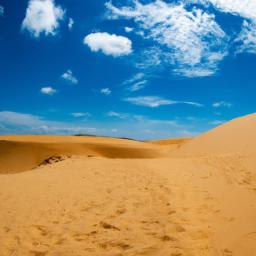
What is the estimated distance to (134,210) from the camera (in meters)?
5.62

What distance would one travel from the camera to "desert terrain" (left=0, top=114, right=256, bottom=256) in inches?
169

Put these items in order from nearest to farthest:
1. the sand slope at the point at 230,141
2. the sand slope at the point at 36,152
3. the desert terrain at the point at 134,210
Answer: the desert terrain at the point at 134,210
the sand slope at the point at 230,141
the sand slope at the point at 36,152

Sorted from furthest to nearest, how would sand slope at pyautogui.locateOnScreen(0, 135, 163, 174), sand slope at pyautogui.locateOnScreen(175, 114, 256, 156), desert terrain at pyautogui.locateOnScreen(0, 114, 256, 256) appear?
sand slope at pyautogui.locateOnScreen(0, 135, 163, 174)
sand slope at pyautogui.locateOnScreen(175, 114, 256, 156)
desert terrain at pyautogui.locateOnScreen(0, 114, 256, 256)

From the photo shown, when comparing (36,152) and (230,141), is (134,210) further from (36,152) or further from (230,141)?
(36,152)

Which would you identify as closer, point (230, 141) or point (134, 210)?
point (134, 210)

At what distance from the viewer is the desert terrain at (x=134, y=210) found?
4.29 metres

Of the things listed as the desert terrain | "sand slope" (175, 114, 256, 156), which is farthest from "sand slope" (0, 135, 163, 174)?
the desert terrain

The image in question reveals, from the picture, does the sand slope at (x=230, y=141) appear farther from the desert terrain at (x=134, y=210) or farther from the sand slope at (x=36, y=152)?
the sand slope at (x=36, y=152)

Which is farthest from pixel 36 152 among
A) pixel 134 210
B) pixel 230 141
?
pixel 134 210

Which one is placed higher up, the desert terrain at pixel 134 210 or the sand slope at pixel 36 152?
the sand slope at pixel 36 152

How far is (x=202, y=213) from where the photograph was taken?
5.23 meters

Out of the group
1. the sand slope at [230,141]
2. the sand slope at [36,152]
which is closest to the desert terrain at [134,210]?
the sand slope at [230,141]

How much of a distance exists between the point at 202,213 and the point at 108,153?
16406 mm

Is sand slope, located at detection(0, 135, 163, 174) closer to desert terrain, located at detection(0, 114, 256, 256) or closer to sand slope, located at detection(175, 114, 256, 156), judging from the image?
sand slope, located at detection(175, 114, 256, 156)
